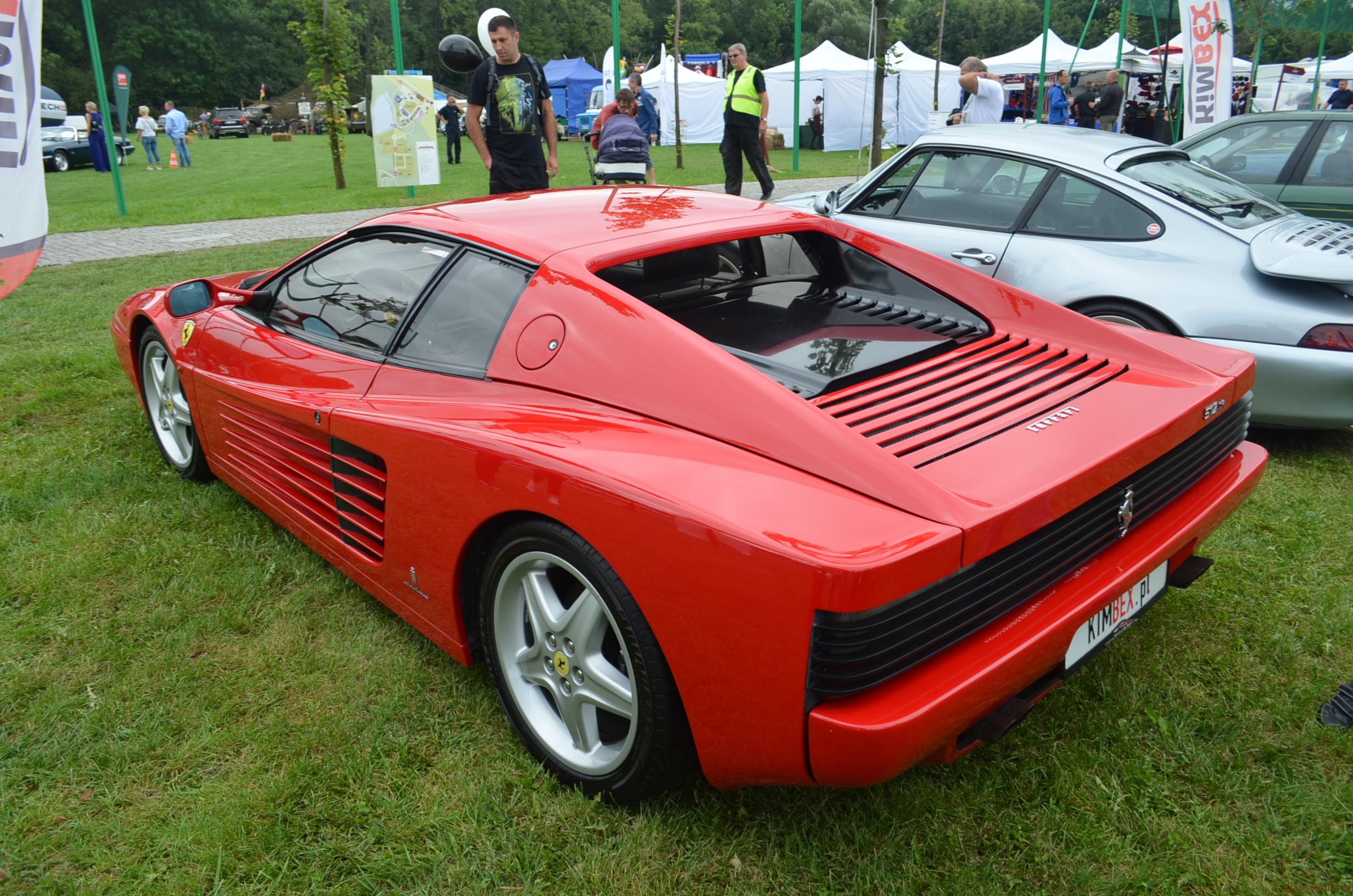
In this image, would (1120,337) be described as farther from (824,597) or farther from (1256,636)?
(824,597)

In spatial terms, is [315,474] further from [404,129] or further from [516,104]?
[404,129]

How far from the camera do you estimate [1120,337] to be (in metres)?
2.48

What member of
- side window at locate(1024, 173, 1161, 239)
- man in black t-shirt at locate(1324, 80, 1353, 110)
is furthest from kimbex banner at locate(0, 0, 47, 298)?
man in black t-shirt at locate(1324, 80, 1353, 110)

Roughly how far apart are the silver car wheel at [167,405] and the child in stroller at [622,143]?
6159 mm

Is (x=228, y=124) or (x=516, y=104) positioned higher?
(x=228, y=124)

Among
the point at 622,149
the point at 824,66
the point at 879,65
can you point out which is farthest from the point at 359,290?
the point at 824,66

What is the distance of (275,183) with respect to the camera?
17.5 metres

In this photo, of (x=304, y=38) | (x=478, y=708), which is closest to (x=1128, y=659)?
(x=478, y=708)

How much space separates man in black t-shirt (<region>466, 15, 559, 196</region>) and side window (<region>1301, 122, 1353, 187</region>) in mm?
4916

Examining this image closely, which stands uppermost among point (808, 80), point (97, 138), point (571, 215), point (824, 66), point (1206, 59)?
point (824, 66)

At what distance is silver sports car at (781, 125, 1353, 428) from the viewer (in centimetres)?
378

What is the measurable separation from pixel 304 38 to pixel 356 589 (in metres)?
13.3

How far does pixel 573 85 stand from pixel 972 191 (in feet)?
129

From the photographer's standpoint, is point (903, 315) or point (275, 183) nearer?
point (903, 315)
